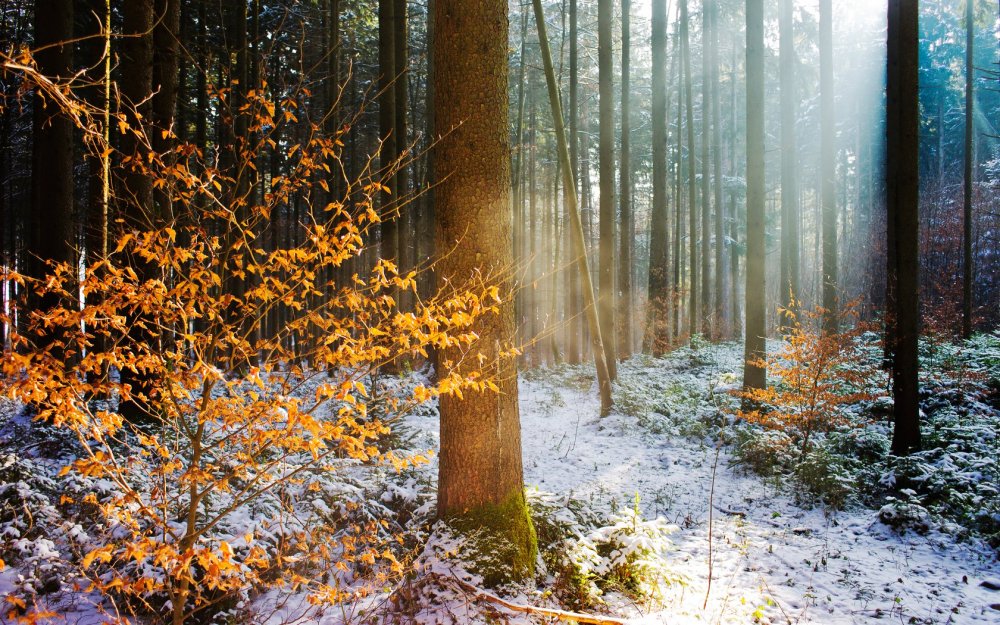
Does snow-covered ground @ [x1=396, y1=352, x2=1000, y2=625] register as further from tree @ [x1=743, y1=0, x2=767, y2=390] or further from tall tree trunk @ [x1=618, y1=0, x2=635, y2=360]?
tall tree trunk @ [x1=618, y1=0, x2=635, y2=360]

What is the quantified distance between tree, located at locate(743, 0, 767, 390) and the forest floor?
126 centimetres

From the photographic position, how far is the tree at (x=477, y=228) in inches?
161

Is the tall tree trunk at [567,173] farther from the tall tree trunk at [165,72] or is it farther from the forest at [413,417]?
the tall tree trunk at [165,72]

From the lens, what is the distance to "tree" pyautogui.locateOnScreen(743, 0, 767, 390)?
29.4 ft

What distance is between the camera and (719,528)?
570 cm

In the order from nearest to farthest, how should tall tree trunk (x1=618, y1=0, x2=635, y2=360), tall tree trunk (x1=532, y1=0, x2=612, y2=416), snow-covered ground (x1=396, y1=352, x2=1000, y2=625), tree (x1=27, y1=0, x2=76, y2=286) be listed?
snow-covered ground (x1=396, y1=352, x2=1000, y2=625), tree (x1=27, y1=0, x2=76, y2=286), tall tree trunk (x1=532, y1=0, x2=612, y2=416), tall tree trunk (x1=618, y1=0, x2=635, y2=360)

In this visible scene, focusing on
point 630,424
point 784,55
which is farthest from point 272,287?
point 784,55

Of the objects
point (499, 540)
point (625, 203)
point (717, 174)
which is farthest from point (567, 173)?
point (717, 174)

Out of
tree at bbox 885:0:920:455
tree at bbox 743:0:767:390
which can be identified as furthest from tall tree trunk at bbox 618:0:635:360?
tree at bbox 885:0:920:455

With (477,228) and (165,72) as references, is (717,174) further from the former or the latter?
(477,228)

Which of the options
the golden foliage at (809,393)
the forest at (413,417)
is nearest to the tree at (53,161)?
the forest at (413,417)

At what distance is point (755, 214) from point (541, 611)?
27.0ft

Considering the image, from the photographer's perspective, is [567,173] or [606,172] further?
[606,172]

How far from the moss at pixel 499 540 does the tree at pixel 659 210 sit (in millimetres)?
13168
